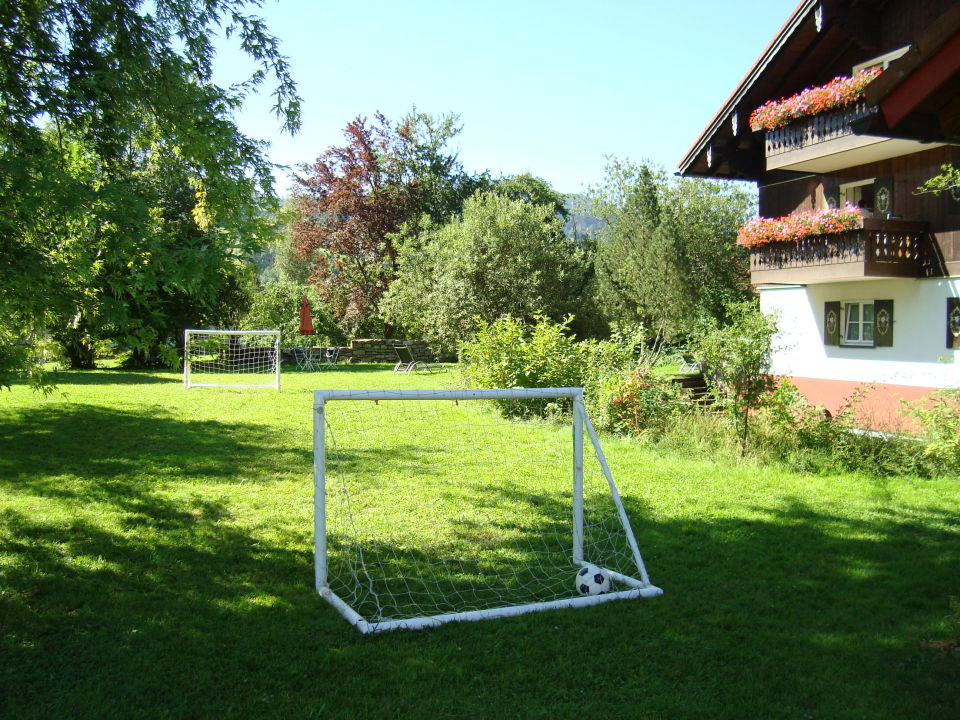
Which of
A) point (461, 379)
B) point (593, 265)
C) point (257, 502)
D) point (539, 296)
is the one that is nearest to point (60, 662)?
point (257, 502)

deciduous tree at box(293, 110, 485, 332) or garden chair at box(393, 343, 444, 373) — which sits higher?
deciduous tree at box(293, 110, 485, 332)

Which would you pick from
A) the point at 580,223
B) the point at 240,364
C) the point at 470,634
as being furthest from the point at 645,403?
the point at 580,223

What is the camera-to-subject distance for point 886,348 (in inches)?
Result: 526

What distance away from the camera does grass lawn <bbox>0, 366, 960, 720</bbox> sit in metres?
3.39

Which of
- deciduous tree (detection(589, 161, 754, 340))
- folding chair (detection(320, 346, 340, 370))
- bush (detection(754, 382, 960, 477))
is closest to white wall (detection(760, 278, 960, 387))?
bush (detection(754, 382, 960, 477))

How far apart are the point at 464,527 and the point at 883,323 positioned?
35.2ft

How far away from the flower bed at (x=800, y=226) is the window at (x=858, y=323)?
1.77 m

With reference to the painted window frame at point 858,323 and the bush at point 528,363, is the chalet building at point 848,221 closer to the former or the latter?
the painted window frame at point 858,323

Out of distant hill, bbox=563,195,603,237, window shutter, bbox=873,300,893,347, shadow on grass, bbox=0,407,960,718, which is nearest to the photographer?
shadow on grass, bbox=0,407,960,718

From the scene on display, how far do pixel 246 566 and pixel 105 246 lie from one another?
7.77ft

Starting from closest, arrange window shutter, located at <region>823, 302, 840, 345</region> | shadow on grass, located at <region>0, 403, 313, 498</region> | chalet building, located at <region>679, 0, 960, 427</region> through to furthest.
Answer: shadow on grass, located at <region>0, 403, 313, 498</region>, chalet building, located at <region>679, 0, 960, 427</region>, window shutter, located at <region>823, 302, 840, 345</region>

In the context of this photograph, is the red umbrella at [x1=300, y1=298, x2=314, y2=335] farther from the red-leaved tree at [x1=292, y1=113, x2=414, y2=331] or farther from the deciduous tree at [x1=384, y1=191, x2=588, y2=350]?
the red-leaved tree at [x1=292, y1=113, x2=414, y2=331]

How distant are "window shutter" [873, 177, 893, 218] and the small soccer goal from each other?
8498mm

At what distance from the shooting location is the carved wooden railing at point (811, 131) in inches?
508
